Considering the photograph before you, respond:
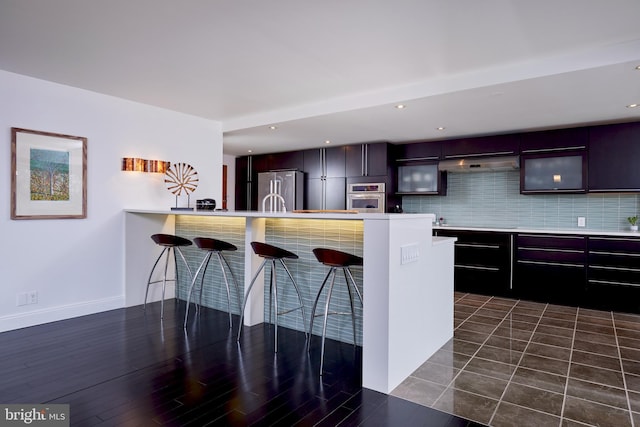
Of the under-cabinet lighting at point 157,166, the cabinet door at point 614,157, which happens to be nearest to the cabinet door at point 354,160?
the under-cabinet lighting at point 157,166

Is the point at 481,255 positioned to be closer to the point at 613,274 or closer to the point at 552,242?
the point at 552,242

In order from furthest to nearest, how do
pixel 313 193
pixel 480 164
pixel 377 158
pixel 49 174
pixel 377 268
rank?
pixel 313 193, pixel 377 158, pixel 480 164, pixel 49 174, pixel 377 268

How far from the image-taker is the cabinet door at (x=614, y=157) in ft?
14.3

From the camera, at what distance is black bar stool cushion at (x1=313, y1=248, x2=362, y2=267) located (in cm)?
256

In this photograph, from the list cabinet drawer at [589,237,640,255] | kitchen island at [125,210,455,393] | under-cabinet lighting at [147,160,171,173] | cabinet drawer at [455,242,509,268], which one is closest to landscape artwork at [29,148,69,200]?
kitchen island at [125,210,455,393]

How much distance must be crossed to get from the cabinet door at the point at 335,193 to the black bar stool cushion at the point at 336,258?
3657 mm

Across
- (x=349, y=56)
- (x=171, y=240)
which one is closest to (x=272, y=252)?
(x=171, y=240)

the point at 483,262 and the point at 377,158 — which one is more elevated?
the point at 377,158

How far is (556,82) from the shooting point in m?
3.15

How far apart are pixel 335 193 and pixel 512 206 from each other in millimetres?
2662

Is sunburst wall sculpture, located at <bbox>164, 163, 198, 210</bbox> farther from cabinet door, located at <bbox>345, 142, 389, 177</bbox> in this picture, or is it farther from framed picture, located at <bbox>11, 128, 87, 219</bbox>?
cabinet door, located at <bbox>345, 142, 389, 177</bbox>

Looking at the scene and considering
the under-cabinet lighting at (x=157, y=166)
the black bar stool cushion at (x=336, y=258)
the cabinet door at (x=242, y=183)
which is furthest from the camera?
the cabinet door at (x=242, y=183)

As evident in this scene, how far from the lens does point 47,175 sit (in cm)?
363

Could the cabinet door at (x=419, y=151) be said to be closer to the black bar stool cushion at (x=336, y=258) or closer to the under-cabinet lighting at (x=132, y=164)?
the black bar stool cushion at (x=336, y=258)
